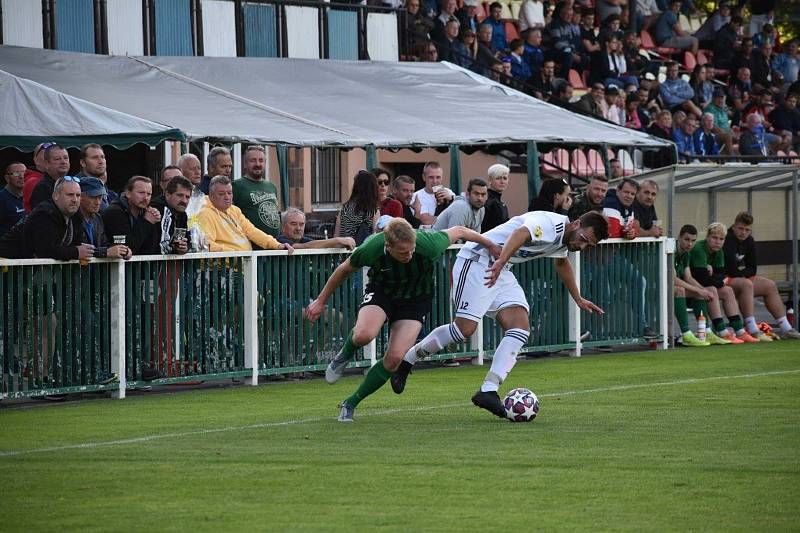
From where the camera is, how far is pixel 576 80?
31.5m

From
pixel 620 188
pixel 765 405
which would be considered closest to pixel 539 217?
pixel 765 405

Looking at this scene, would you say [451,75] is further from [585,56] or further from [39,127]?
[39,127]

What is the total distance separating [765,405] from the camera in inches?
508

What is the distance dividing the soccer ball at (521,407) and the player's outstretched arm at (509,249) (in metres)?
0.92

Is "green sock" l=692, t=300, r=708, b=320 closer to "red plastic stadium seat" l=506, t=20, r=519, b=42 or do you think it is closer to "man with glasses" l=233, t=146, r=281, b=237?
"man with glasses" l=233, t=146, r=281, b=237

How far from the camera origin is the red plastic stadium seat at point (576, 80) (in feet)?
103

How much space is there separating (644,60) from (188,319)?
67.8ft

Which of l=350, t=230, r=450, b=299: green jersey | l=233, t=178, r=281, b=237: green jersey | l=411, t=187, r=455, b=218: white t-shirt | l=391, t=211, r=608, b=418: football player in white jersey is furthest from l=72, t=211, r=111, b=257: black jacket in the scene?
l=411, t=187, r=455, b=218: white t-shirt

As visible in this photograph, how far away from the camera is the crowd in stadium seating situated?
2838 cm

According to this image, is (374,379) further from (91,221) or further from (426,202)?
(426,202)

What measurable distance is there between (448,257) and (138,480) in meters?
8.61

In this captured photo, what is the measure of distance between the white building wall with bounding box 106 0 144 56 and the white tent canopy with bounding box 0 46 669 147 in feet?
2.74

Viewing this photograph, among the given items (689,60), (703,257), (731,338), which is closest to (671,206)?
(703,257)

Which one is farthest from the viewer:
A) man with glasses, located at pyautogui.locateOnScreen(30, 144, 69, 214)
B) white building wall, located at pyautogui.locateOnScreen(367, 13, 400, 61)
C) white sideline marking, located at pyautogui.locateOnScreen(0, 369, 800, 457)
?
white building wall, located at pyautogui.locateOnScreen(367, 13, 400, 61)
